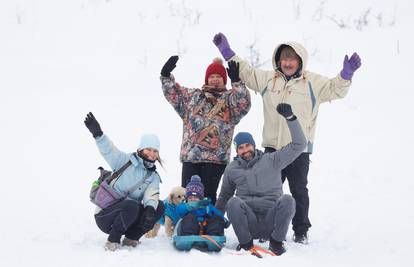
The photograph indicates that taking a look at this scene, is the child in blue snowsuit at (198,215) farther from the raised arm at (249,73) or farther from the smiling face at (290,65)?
the smiling face at (290,65)

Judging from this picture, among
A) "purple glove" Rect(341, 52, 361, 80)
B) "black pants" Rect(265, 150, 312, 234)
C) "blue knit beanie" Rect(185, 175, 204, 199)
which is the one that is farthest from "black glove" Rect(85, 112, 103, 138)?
"purple glove" Rect(341, 52, 361, 80)

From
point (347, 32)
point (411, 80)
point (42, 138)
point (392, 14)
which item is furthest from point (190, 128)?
point (392, 14)

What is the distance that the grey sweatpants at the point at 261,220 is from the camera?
5.06 meters

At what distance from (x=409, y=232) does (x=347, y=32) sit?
6469mm

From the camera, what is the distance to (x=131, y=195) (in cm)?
538

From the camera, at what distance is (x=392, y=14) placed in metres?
11.9

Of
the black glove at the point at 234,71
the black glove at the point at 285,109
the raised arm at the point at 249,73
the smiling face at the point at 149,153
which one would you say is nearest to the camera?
the black glove at the point at 285,109

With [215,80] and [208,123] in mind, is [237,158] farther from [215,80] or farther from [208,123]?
[215,80]

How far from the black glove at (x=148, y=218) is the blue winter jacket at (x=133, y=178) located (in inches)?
3.6

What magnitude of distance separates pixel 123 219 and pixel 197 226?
647mm

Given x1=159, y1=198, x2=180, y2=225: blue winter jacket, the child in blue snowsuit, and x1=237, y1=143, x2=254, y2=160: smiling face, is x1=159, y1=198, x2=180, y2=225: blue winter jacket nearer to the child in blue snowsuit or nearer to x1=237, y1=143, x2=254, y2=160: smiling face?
the child in blue snowsuit

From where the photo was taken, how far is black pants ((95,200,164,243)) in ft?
16.7

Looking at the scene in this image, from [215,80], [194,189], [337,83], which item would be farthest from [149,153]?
[337,83]

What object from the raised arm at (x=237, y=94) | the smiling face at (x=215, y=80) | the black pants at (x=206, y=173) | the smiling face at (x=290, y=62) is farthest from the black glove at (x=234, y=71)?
the black pants at (x=206, y=173)
